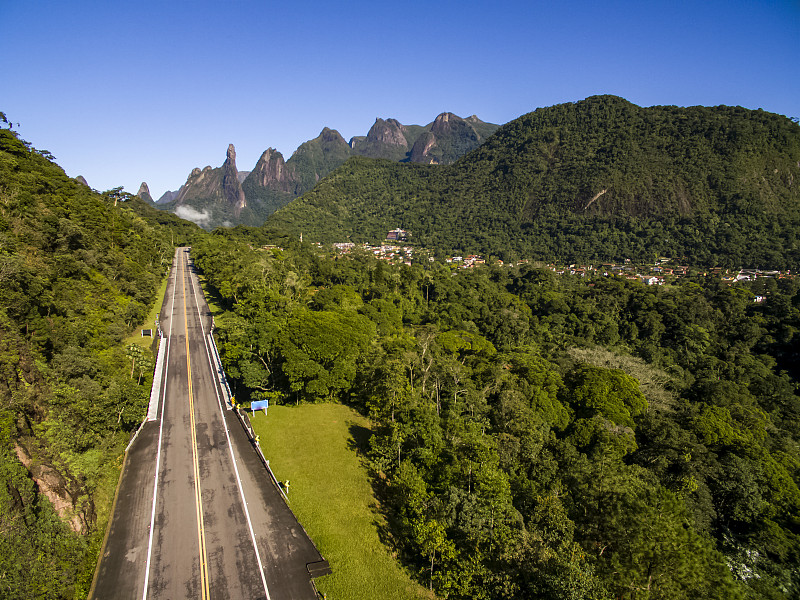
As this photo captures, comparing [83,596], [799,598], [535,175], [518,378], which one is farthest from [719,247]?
[83,596]

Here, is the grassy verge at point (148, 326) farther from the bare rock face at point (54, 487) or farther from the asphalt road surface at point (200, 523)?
the bare rock face at point (54, 487)

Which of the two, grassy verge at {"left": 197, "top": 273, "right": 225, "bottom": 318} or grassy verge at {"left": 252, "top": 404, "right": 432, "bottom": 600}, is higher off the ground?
grassy verge at {"left": 197, "top": 273, "right": 225, "bottom": 318}

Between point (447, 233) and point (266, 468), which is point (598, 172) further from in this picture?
point (266, 468)

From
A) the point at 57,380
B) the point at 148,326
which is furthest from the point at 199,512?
the point at 148,326

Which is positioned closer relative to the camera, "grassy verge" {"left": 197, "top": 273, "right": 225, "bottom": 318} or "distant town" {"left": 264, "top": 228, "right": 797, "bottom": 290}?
"grassy verge" {"left": 197, "top": 273, "right": 225, "bottom": 318}

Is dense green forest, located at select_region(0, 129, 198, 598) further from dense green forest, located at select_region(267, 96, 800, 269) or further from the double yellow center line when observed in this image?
dense green forest, located at select_region(267, 96, 800, 269)

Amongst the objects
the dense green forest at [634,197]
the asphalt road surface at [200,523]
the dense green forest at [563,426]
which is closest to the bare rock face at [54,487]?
the asphalt road surface at [200,523]

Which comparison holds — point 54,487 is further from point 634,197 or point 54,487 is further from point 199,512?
point 634,197

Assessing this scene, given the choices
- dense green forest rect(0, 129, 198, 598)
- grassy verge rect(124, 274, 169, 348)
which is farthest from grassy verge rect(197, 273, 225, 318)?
dense green forest rect(0, 129, 198, 598)
